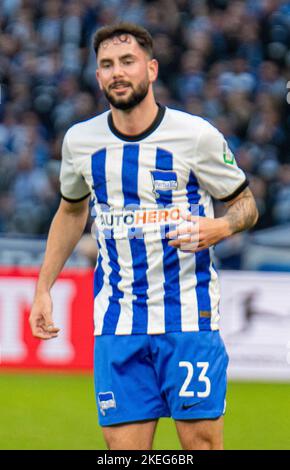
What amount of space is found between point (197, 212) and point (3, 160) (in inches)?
355

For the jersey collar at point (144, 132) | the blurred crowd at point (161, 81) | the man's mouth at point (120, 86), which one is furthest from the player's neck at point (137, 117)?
the blurred crowd at point (161, 81)

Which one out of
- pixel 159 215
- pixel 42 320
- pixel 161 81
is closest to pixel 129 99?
pixel 159 215

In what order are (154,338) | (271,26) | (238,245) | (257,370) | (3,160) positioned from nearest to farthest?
1. (154,338)
2. (257,370)
3. (238,245)
4. (3,160)
5. (271,26)

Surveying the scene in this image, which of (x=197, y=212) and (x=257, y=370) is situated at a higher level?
(x=197, y=212)

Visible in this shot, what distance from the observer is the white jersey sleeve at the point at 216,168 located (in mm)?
4516

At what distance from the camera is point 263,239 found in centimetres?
1174

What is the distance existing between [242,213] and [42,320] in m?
0.97

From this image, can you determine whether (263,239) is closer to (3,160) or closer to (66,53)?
(3,160)

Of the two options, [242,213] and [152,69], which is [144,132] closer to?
[152,69]

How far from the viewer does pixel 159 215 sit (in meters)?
4.52

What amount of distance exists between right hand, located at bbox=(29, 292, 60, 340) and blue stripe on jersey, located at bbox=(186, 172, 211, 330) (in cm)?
63

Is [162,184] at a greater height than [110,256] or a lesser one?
greater

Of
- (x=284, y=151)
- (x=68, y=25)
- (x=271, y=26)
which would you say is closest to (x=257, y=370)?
(x=284, y=151)

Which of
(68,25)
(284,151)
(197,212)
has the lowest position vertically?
(284,151)
